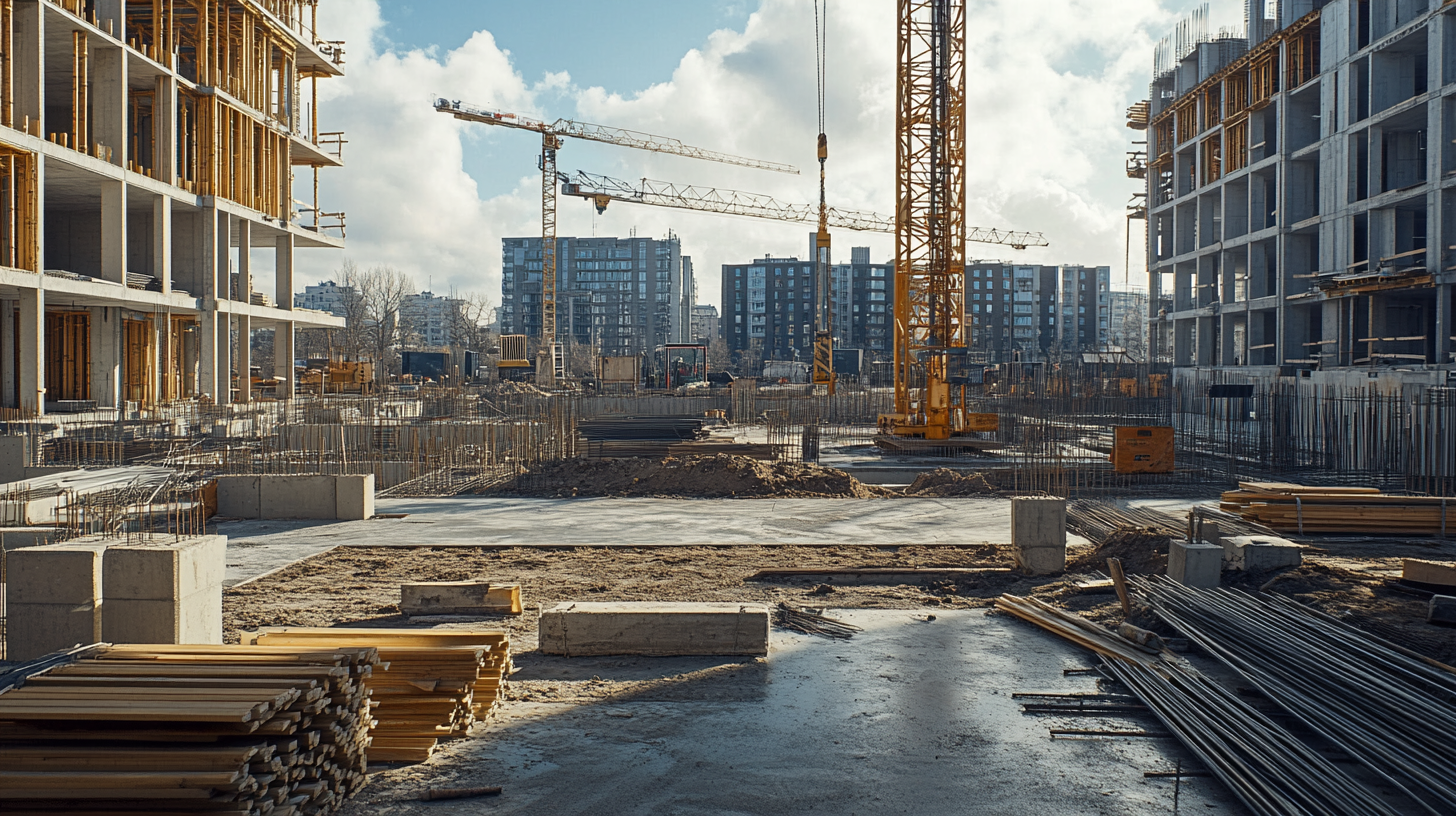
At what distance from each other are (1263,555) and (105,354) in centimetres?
3307

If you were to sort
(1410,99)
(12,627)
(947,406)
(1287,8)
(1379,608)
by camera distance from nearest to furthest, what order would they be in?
(12,627) < (1379,608) < (947,406) < (1410,99) < (1287,8)

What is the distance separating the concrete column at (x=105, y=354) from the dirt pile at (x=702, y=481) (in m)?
18.9

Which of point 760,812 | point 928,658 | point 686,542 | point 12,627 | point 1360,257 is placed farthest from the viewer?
point 1360,257

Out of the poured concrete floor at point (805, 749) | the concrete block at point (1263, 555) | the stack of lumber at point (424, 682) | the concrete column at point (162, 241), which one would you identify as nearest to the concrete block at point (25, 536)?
the stack of lumber at point (424, 682)

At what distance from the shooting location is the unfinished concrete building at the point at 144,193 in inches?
997

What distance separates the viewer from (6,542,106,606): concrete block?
669 cm

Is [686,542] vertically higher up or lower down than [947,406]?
lower down

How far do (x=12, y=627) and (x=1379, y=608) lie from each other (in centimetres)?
1101

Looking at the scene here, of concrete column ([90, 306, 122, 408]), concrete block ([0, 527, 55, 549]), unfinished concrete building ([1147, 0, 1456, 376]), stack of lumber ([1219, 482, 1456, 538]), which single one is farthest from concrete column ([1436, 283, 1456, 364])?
concrete column ([90, 306, 122, 408])

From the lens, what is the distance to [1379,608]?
339 inches

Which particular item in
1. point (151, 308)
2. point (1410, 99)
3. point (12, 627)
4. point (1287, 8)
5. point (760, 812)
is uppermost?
point (1287, 8)

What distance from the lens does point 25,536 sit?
9.75 m

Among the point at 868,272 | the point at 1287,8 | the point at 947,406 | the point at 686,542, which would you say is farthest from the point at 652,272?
the point at 686,542

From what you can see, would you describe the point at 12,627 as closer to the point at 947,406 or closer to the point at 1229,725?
the point at 1229,725
